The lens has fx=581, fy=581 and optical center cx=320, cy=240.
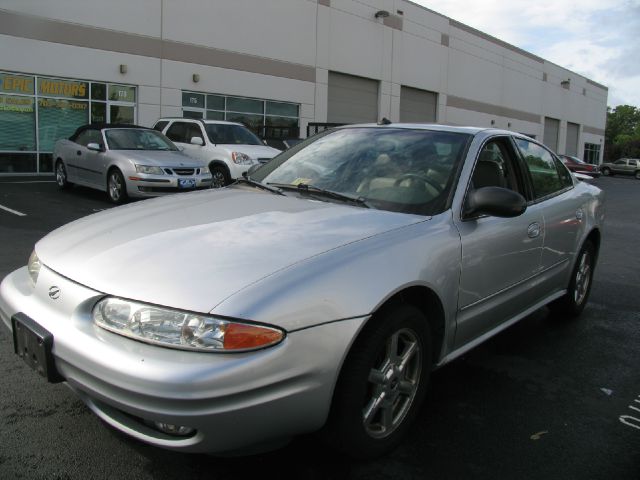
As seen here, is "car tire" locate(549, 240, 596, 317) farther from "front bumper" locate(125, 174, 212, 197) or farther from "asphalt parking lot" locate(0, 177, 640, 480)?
"front bumper" locate(125, 174, 212, 197)

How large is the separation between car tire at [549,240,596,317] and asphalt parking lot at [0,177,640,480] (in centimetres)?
25

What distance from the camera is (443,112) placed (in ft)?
99.0

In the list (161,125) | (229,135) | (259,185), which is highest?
(161,125)

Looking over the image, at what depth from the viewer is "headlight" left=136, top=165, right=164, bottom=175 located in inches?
393

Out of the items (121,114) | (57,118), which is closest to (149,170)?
(57,118)

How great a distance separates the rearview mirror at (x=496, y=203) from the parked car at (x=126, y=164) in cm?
783

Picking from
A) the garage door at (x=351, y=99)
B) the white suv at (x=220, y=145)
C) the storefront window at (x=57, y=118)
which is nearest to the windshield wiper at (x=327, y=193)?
the white suv at (x=220, y=145)

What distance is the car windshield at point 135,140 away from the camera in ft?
35.7

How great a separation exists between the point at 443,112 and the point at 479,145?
2794 centimetres

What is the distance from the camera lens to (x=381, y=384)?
254cm

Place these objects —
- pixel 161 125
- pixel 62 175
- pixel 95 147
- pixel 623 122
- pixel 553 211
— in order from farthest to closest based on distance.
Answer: pixel 623 122, pixel 161 125, pixel 62 175, pixel 95 147, pixel 553 211

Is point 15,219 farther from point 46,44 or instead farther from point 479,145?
point 46,44

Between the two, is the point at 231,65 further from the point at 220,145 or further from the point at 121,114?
the point at 220,145

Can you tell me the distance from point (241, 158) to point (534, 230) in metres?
8.54
